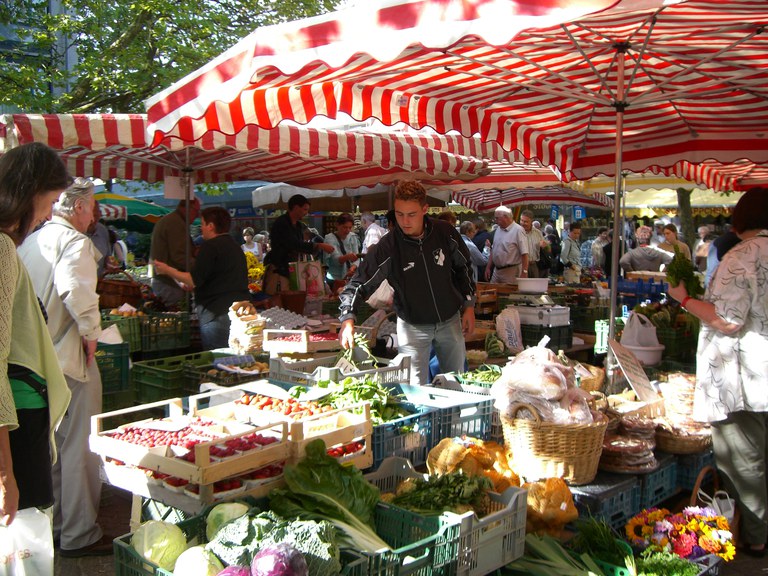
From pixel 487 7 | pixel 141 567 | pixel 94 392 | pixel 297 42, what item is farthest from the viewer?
pixel 94 392

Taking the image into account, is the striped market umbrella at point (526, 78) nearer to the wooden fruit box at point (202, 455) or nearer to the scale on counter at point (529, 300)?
the scale on counter at point (529, 300)

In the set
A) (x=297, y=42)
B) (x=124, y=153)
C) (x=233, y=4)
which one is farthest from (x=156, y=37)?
(x=297, y=42)

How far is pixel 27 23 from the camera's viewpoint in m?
14.4

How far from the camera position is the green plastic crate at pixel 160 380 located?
4945 mm

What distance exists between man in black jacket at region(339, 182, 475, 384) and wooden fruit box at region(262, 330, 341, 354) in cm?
90

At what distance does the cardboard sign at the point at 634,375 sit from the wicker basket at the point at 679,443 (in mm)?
248

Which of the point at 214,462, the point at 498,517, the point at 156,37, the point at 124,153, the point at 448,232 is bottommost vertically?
the point at 498,517

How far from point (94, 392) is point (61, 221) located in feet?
3.11

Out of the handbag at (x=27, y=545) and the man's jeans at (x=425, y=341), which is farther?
the man's jeans at (x=425, y=341)

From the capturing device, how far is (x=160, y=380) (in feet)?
16.4

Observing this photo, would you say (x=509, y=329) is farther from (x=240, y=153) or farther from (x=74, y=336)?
(x=74, y=336)

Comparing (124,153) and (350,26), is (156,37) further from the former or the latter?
(350,26)

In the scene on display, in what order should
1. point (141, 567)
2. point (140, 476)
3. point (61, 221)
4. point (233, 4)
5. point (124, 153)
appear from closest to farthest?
point (141, 567)
point (140, 476)
point (61, 221)
point (124, 153)
point (233, 4)

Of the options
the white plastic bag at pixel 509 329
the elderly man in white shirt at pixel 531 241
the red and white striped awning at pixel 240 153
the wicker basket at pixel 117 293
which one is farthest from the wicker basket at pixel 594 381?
the elderly man in white shirt at pixel 531 241
